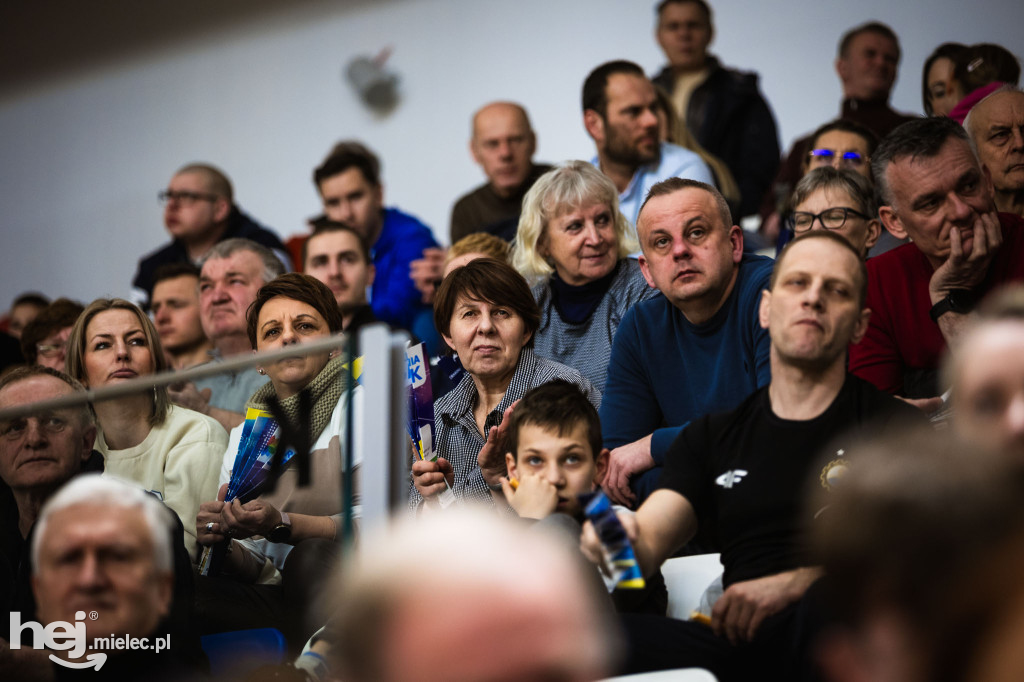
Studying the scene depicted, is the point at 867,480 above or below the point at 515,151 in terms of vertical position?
below

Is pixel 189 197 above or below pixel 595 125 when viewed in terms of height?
below

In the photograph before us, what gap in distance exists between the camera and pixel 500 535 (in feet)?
3.04

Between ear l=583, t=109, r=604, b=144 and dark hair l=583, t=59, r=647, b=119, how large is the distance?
15 millimetres

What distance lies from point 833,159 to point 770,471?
180cm

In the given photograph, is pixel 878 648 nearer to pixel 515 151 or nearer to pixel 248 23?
pixel 515 151

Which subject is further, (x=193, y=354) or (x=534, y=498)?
(x=193, y=354)

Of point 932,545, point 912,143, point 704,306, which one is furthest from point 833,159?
point 932,545

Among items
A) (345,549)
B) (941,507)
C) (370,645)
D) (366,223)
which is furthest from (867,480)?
(366,223)

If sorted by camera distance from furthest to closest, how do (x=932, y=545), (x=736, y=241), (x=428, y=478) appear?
(x=736, y=241) < (x=428, y=478) < (x=932, y=545)

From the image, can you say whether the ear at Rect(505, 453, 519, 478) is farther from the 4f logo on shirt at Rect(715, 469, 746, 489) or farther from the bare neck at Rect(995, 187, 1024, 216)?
the bare neck at Rect(995, 187, 1024, 216)

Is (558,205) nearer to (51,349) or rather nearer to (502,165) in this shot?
(502,165)

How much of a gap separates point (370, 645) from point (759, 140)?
380 centimetres

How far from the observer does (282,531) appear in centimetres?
166

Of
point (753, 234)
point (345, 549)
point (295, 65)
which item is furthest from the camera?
point (295, 65)
